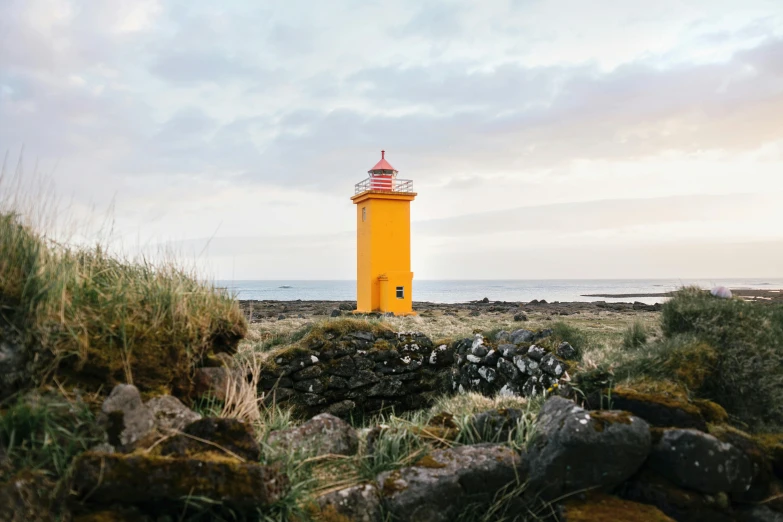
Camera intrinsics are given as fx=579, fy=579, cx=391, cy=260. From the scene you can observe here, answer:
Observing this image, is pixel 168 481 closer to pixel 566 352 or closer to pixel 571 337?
pixel 566 352

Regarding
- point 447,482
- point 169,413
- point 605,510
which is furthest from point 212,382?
point 605,510

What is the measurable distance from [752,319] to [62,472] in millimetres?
5426

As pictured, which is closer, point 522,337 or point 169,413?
point 169,413

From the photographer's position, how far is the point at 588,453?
3609 mm

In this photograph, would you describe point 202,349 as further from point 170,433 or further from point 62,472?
point 62,472

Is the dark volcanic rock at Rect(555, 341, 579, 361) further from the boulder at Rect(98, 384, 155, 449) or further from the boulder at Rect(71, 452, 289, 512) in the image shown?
the boulder at Rect(98, 384, 155, 449)

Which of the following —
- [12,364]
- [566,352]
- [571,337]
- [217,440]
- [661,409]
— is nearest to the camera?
[12,364]

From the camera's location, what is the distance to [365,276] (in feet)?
80.8

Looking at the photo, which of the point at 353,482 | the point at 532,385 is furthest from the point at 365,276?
the point at 353,482

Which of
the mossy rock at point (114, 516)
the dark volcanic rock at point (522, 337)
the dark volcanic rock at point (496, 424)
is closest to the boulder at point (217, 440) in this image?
the mossy rock at point (114, 516)

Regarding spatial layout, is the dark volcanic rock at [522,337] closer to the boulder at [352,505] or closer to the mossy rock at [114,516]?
the boulder at [352,505]

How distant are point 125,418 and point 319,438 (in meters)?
1.41

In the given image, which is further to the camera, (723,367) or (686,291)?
(686,291)

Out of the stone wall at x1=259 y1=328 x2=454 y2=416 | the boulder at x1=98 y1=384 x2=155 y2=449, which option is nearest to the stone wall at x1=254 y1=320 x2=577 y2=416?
the stone wall at x1=259 y1=328 x2=454 y2=416
